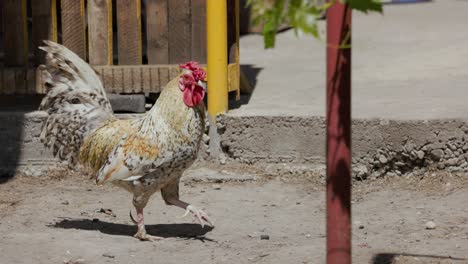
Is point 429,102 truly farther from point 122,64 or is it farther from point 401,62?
point 122,64

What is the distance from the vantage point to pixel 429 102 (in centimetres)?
901

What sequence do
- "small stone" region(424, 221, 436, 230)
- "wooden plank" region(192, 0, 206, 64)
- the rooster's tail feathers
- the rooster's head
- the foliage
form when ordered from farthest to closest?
"wooden plank" region(192, 0, 206, 64) < the rooster's tail feathers < "small stone" region(424, 221, 436, 230) < the rooster's head < the foliage

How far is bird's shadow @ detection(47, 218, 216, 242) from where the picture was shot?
297 inches

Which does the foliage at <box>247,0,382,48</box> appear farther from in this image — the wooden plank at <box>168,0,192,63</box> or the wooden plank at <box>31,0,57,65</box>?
the wooden plank at <box>31,0,57,65</box>

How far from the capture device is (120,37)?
933 cm

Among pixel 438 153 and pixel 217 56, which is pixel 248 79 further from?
pixel 438 153

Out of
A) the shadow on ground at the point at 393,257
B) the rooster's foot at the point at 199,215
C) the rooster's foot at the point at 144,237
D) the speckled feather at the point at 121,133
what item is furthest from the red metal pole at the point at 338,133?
the rooster's foot at the point at 144,237

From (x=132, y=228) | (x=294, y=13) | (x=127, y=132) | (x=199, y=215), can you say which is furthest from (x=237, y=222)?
(x=294, y=13)

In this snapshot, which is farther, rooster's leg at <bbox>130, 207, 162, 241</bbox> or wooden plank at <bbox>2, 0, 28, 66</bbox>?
wooden plank at <bbox>2, 0, 28, 66</bbox>

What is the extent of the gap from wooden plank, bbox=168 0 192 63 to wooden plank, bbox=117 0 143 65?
0.30 metres

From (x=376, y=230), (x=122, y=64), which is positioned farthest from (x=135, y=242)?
(x=122, y=64)

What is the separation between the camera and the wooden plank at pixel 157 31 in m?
9.21

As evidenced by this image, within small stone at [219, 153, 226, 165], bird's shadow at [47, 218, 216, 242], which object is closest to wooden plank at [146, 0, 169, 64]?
small stone at [219, 153, 226, 165]

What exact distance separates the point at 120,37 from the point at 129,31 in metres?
0.11
